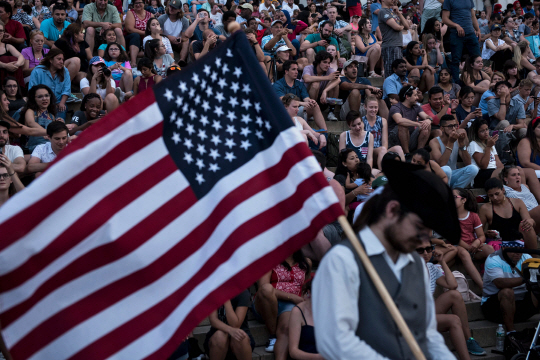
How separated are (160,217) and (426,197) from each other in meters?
1.20

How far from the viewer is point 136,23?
12.6 metres

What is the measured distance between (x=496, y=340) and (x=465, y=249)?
114 cm

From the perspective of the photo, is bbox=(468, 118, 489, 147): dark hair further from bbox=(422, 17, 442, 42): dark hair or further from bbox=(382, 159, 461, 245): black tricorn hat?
bbox=(382, 159, 461, 245): black tricorn hat

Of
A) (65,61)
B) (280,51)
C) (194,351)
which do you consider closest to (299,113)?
(280,51)

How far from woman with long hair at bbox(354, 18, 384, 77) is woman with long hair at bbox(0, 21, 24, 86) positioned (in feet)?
21.2

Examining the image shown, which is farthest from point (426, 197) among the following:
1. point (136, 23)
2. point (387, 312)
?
point (136, 23)

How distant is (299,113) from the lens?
1021 cm

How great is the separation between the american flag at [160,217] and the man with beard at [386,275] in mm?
342

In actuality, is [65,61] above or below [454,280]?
above

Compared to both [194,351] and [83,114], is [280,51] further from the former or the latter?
[194,351]

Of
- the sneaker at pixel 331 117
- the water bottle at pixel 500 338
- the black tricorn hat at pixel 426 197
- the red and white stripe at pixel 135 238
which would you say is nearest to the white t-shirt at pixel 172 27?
the sneaker at pixel 331 117

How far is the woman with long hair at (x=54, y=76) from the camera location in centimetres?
984

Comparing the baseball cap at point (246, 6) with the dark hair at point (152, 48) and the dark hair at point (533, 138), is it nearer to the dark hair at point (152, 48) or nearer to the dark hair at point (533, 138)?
the dark hair at point (152, 48)

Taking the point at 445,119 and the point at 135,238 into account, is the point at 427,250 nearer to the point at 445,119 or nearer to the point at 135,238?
the point at 445,119
